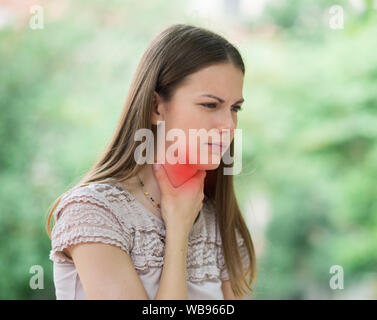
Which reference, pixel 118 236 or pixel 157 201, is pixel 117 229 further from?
pixel 157 201

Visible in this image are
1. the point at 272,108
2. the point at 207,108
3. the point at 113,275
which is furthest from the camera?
the point at 272,108

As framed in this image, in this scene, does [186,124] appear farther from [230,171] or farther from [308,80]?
[308,80]

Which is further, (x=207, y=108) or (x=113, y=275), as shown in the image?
(x=207, y=108)

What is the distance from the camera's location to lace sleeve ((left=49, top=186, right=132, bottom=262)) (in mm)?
1134

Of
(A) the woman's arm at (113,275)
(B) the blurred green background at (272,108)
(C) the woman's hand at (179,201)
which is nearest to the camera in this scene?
(A) the woman's arm at (113,275)

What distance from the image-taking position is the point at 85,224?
44.9 inches

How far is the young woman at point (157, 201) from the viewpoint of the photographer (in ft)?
3.73

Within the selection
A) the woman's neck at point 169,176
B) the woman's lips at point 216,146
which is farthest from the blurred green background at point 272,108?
the woman's lips at point 216,146

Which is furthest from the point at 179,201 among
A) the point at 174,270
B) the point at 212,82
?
the point at 212,82

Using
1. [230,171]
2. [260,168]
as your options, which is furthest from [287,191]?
[230,171]

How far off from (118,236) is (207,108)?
363mm

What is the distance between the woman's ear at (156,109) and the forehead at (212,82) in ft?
0.24

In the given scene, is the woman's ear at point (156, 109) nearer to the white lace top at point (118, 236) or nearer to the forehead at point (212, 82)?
the forehead at point (212, 82)

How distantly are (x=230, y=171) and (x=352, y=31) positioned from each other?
124 inches
